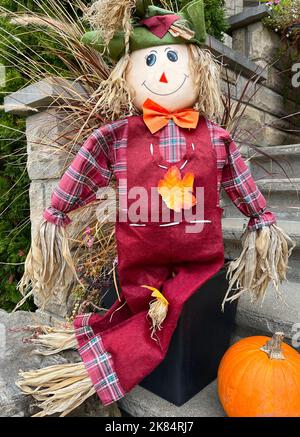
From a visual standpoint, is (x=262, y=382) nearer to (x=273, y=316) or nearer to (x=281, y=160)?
(x=273, y=316)

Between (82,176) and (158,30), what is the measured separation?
43 cm

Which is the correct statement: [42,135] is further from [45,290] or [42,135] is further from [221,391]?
[221,391]

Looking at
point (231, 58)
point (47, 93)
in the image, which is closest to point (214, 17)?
point (231, 58)

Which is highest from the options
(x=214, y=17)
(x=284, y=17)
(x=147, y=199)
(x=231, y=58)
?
(x=284, y=17)

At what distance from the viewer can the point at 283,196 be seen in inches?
65.5

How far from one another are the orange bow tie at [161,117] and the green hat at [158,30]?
158 millimetres

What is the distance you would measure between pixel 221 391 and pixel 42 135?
106cm

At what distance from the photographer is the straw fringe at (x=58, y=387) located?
2.96ft

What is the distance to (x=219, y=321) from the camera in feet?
3.56

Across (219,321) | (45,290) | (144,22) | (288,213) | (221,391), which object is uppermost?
(144,22)

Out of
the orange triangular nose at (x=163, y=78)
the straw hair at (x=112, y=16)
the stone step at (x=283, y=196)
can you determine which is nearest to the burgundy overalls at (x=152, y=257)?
the orange triangular nose at (x=163, y=78)

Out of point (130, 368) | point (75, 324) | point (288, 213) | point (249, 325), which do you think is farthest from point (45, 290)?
point (288, 213)

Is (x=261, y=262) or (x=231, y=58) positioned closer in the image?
(x=261, y=262)

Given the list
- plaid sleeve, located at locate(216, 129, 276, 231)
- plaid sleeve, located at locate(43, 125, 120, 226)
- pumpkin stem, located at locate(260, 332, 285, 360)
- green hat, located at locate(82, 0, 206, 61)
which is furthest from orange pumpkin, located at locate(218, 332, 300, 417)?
green hat, located at locate(82, 0, 206, 61)
